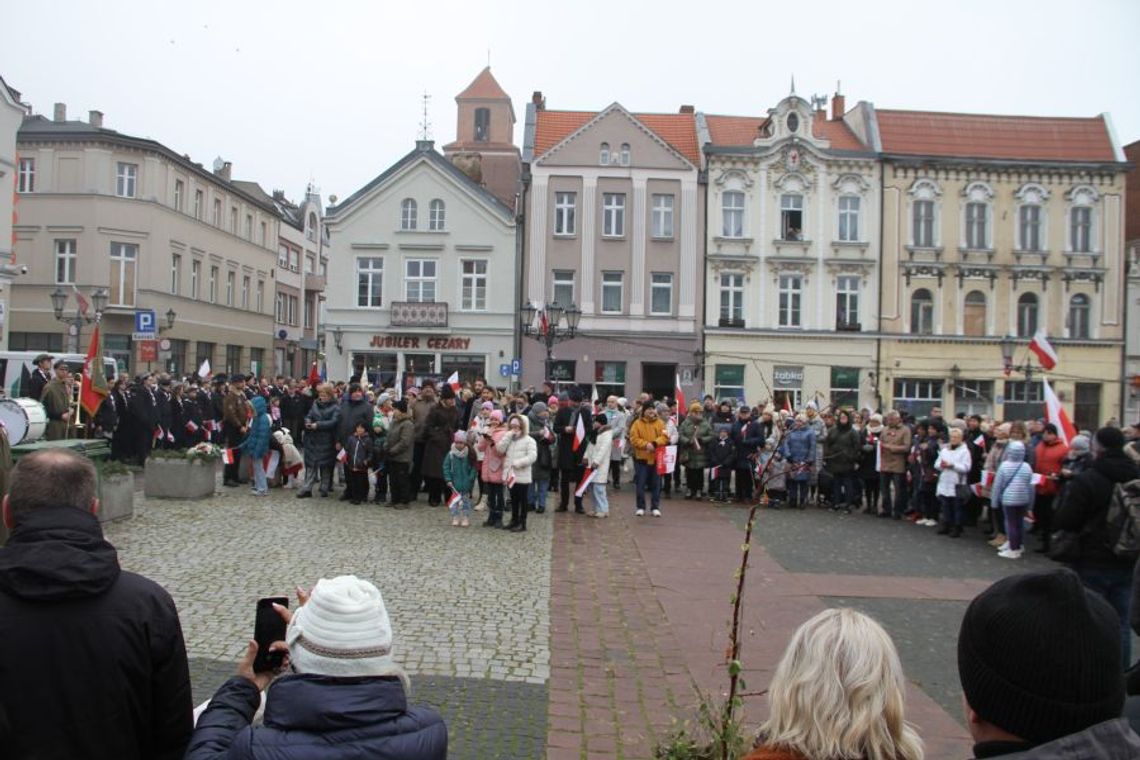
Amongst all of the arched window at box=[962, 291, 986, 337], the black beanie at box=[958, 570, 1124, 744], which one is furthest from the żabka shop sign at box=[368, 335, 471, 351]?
the black beanie at box=[958, 570, 1124, 744]

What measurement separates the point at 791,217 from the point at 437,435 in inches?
1116

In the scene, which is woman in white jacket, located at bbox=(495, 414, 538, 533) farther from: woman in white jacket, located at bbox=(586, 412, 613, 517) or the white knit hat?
the white knit hat

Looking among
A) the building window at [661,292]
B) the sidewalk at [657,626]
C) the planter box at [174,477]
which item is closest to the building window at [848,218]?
the building window at [661,292]

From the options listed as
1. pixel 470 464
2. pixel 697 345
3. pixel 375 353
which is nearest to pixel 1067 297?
pixel 697 345

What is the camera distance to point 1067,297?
4081 centimetres

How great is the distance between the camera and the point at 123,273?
137ft

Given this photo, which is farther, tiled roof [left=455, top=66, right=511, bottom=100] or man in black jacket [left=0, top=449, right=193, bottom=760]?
tiled roof [left=455, top=66, right=511, bottom=100]

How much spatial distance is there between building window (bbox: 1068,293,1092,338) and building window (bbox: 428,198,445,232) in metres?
27.2

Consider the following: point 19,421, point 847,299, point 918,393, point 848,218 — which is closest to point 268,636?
point 19,421

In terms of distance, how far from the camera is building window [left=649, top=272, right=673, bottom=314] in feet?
131

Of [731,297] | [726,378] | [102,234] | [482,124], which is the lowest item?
[726,378]

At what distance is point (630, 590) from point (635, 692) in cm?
330

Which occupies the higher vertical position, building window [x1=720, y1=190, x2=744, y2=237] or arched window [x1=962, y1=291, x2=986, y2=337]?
building window [x1=720, y1=190, x2=744, y2=237]

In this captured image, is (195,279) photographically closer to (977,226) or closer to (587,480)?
(977,226)
